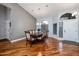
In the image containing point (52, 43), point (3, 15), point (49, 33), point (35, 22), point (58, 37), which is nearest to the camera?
point (35, 22)

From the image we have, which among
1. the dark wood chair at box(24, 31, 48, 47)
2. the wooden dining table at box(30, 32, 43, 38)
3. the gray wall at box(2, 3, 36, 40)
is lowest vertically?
the dark wood chair at box(24, 31, 48, 47)

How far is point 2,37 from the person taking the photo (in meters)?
6.46

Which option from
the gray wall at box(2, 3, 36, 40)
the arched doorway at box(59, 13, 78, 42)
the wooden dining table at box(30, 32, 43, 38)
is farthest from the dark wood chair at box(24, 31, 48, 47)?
the arched doorway at box(59, 13, 78, 42)

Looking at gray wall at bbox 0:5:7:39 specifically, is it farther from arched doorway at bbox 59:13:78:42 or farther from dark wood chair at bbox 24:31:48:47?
arched doorway at bbox 59:13:78:42

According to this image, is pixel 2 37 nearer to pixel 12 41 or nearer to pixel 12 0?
pixel 12 41

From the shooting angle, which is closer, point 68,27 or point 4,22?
point 4,22

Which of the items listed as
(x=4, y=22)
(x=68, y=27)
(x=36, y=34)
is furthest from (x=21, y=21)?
(x=68, y=27)

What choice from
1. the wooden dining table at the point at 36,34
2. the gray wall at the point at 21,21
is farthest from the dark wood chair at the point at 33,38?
the gray wall at the point at 21,21

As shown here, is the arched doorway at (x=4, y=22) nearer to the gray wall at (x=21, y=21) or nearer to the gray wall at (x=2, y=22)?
the gray wall at (x=2, y=22)

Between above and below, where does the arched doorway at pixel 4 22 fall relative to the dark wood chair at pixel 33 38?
above

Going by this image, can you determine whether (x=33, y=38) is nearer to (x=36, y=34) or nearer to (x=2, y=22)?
(x=36, y=34)

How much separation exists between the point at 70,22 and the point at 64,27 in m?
0.51

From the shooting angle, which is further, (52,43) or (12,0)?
(52,43)

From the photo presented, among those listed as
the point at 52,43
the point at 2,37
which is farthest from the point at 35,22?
the point at 2,37
